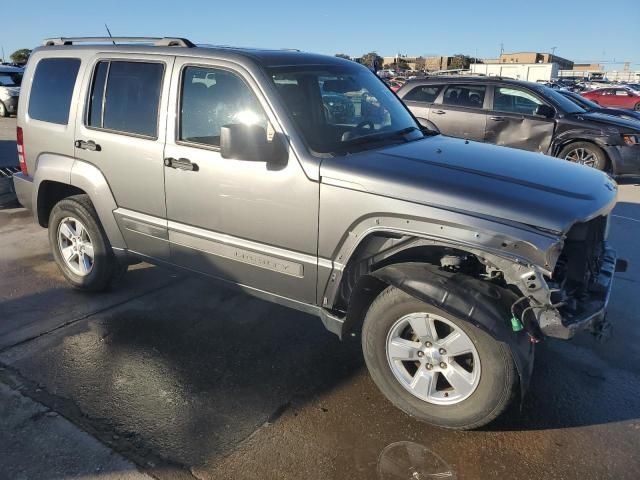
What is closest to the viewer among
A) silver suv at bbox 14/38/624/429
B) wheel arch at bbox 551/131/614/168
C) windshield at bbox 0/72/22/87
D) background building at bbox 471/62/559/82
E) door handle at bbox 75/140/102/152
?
silver suv at bbox 14/38/624/429

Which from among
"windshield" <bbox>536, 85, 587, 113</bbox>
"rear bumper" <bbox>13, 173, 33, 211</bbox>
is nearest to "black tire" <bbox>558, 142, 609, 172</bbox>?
"windshield" <bbox>536, 85, 587, 113</bbox>

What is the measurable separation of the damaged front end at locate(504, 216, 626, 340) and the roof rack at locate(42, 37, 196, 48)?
9.16 ft

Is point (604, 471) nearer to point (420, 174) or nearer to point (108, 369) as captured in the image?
point (420, 174)

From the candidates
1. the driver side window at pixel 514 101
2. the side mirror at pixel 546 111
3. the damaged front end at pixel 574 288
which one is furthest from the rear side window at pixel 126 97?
the side mirror at pixel 546 111

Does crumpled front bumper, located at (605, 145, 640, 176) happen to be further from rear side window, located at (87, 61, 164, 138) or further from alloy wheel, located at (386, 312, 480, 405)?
rear side window, located at (87, 61, 164, 138)

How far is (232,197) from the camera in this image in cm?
329

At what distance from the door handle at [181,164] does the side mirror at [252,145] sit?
1.58 ft

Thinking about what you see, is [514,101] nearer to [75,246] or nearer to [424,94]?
[424,94]

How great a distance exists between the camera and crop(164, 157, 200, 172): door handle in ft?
11.2

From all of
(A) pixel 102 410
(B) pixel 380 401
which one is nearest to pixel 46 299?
(A) pixel 102 410

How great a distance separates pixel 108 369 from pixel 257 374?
0.98m

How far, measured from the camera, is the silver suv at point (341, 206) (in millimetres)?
2607

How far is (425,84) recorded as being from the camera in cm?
968

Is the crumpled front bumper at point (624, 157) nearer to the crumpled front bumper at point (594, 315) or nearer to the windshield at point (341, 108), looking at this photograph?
the windshield at point (341, 108)
